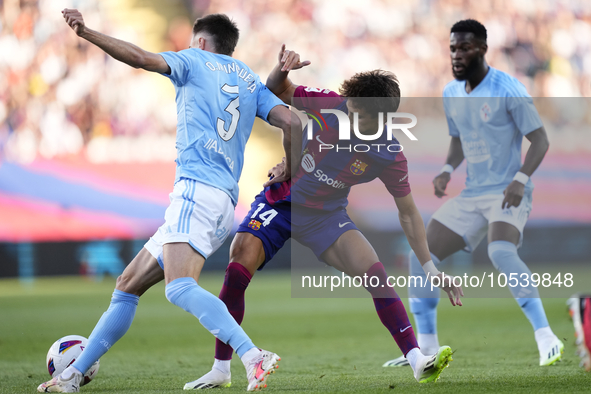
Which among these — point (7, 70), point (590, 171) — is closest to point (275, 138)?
point (7, 70)

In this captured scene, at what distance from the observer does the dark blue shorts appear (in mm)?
4094

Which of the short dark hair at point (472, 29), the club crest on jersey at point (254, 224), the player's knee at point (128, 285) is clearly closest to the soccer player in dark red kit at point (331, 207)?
the club crest on jersey at point (254, 224)

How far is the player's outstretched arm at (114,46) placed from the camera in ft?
10.1

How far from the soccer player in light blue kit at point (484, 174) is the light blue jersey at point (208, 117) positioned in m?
2.06

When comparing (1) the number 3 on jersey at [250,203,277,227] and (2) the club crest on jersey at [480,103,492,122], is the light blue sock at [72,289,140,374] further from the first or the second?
(2) the club crest on jersey at [480,103,492,122]

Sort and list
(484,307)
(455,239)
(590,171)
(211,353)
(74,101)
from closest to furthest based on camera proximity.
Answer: (455,239) < (211,353) < (484,307) < (590,171) < (74,101)

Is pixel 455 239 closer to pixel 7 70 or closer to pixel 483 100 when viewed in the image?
A: pixel 483 100

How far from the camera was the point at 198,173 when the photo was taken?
11.4 ft

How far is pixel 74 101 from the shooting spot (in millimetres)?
17422

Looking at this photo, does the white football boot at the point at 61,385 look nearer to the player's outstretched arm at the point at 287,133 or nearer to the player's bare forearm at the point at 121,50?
the player's outstretched arm at the point at 287,133

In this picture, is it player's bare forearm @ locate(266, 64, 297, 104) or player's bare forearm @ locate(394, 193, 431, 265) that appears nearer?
player's bare forearm @ locate(266, 64, 297, 104)

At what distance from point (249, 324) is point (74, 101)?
11.0 meters

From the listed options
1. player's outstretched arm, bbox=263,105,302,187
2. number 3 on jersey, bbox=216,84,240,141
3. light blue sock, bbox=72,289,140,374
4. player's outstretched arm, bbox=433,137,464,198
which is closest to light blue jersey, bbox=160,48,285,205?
number 3 on jersey, bbox=216,84,240,141

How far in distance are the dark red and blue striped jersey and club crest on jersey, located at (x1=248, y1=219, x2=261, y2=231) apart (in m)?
0.19
